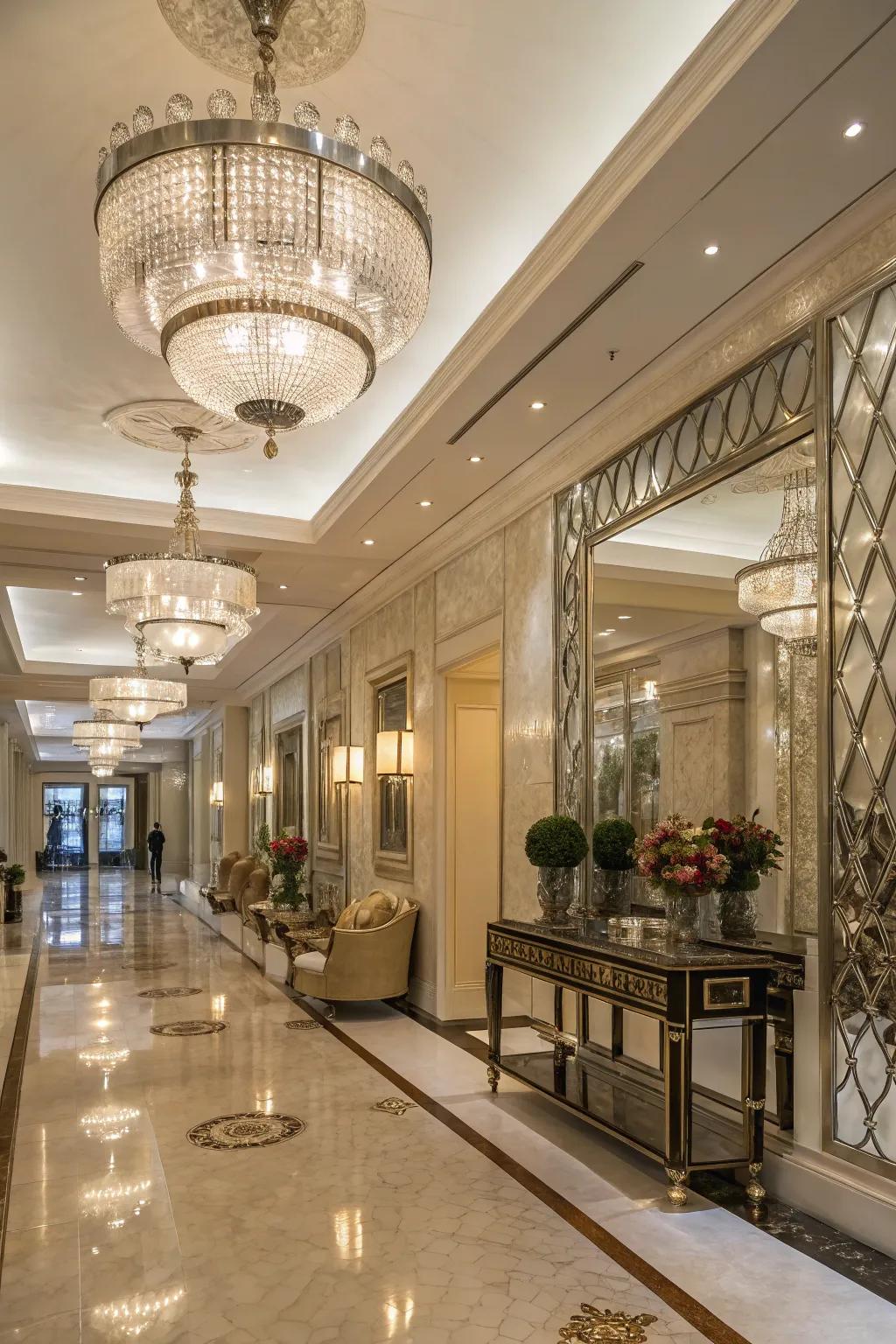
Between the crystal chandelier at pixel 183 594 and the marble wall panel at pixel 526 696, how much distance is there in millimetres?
1642

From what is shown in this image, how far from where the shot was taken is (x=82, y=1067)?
20.3ft

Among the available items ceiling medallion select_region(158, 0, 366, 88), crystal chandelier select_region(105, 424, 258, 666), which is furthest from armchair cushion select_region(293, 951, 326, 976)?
ceiling medallion select_region(158, 0, 366, 88)

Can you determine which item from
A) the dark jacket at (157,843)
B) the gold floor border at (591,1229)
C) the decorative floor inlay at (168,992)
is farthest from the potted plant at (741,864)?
the dark jacket at (157,843)

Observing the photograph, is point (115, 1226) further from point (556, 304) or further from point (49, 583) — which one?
point (49, 583)

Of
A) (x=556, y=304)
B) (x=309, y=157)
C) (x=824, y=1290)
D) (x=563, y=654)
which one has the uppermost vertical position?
(x=556, y=304)

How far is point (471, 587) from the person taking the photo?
7.11 metres

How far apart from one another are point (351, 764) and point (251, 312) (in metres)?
7.59

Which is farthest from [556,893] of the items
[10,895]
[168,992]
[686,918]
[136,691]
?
[10,895]

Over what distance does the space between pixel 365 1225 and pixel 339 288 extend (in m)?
3.24

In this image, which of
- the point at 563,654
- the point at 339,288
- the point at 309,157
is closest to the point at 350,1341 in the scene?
the point at 339,288

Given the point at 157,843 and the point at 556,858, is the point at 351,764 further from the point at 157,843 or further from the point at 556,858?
the point at 157,843

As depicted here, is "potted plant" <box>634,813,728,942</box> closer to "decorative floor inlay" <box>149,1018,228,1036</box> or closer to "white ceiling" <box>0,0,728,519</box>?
"white ceiling" <box>0,0,728,519</box>

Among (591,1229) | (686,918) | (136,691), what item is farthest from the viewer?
(136,691)

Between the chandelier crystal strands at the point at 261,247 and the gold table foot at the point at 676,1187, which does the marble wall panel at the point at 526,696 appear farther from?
the chandelier crystal strands at the point at 261,247
